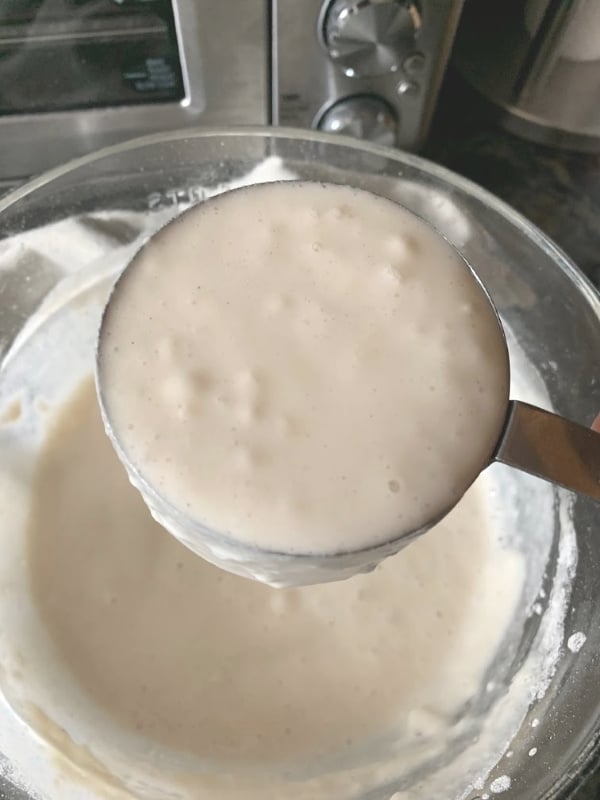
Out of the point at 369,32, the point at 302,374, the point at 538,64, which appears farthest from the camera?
the point at 538,64

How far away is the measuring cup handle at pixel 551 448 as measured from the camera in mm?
552

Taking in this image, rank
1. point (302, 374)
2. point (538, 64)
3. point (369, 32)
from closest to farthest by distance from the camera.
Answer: point (302, 374) → point (369, 32) → point (538, 64)

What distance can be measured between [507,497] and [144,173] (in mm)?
499

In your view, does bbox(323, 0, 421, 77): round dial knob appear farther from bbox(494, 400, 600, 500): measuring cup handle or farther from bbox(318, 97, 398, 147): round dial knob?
bbox(494, 400, 600, 500): measuring cup handle

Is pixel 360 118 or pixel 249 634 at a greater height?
pixel 360 118

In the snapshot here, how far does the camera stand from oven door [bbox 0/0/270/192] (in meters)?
0.69

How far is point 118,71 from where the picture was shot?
0.75 meters

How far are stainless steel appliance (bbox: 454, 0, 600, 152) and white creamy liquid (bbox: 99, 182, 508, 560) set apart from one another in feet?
1.03

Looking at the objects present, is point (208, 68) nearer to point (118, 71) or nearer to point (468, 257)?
point (118, 71)

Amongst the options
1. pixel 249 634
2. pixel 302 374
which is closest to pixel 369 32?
pixel 302 374

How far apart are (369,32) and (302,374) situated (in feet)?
1.13

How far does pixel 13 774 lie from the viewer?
0.66 meters

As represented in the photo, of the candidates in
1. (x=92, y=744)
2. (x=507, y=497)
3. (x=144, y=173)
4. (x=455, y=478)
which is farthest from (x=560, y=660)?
(x=144, y=173)

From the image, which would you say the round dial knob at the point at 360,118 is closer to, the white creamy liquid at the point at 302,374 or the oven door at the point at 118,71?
the oven door at the point at 118,71
